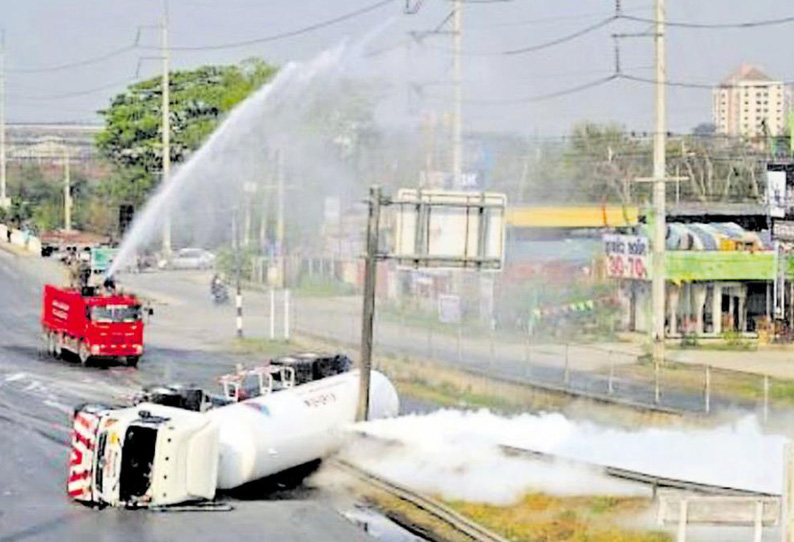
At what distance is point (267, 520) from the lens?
28.2 meters

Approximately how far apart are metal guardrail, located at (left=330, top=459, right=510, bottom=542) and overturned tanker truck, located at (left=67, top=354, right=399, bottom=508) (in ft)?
3.23

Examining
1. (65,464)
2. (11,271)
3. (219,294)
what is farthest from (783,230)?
(11,271)

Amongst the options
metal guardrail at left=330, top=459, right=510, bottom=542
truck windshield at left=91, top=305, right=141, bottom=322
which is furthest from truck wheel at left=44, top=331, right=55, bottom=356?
metal guardrail at left=330, top=459, right=510, bottom=542

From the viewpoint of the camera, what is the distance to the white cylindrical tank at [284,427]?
30.8 meters

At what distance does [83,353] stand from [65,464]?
20.6 meters

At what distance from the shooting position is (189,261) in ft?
362

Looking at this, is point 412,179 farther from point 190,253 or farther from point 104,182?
point 104,182

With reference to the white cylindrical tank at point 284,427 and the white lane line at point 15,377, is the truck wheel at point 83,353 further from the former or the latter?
the white cylindrical tank at point 284,427

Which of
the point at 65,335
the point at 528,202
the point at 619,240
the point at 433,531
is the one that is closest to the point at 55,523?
the point at 433,531

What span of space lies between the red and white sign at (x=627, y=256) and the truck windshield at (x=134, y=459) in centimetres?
3892

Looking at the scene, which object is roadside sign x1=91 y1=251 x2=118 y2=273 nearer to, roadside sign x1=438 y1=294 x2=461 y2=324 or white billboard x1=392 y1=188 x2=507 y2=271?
roadside sign x1=438 y1=294 x2=461 y2=324

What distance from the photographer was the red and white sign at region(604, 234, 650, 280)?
217 feet

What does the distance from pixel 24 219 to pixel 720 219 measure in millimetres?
89829

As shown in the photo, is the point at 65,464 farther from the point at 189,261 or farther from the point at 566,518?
the point at 189,261
